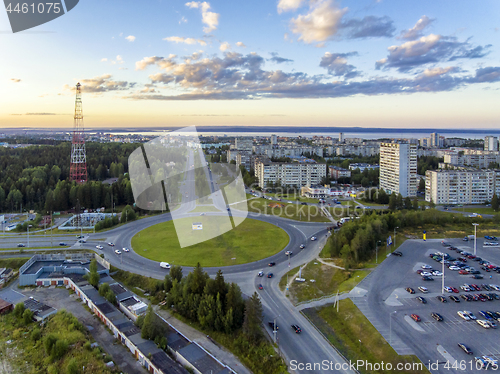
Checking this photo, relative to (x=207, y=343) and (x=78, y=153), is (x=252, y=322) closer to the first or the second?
(x=207, y=343)

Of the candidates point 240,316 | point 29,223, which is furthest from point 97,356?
point 29,223

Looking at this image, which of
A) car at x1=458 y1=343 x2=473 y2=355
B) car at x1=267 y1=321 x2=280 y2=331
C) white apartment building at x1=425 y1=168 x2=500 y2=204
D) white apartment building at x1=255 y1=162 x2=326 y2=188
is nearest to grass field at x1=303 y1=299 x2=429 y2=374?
car at x1=267 y1=321 x2=280 y2=331

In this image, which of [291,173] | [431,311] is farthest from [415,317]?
[291,173]

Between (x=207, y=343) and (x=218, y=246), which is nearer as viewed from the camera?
(x=207, y=343)

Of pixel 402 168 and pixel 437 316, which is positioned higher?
pixel 402 168

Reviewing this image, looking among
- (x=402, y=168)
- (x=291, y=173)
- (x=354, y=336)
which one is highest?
(x=402, y=168)

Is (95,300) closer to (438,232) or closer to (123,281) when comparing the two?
(123,281)

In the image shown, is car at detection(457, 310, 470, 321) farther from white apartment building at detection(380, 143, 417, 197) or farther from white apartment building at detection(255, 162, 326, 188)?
white apartment building at detection(255, 162, 326, 188)
